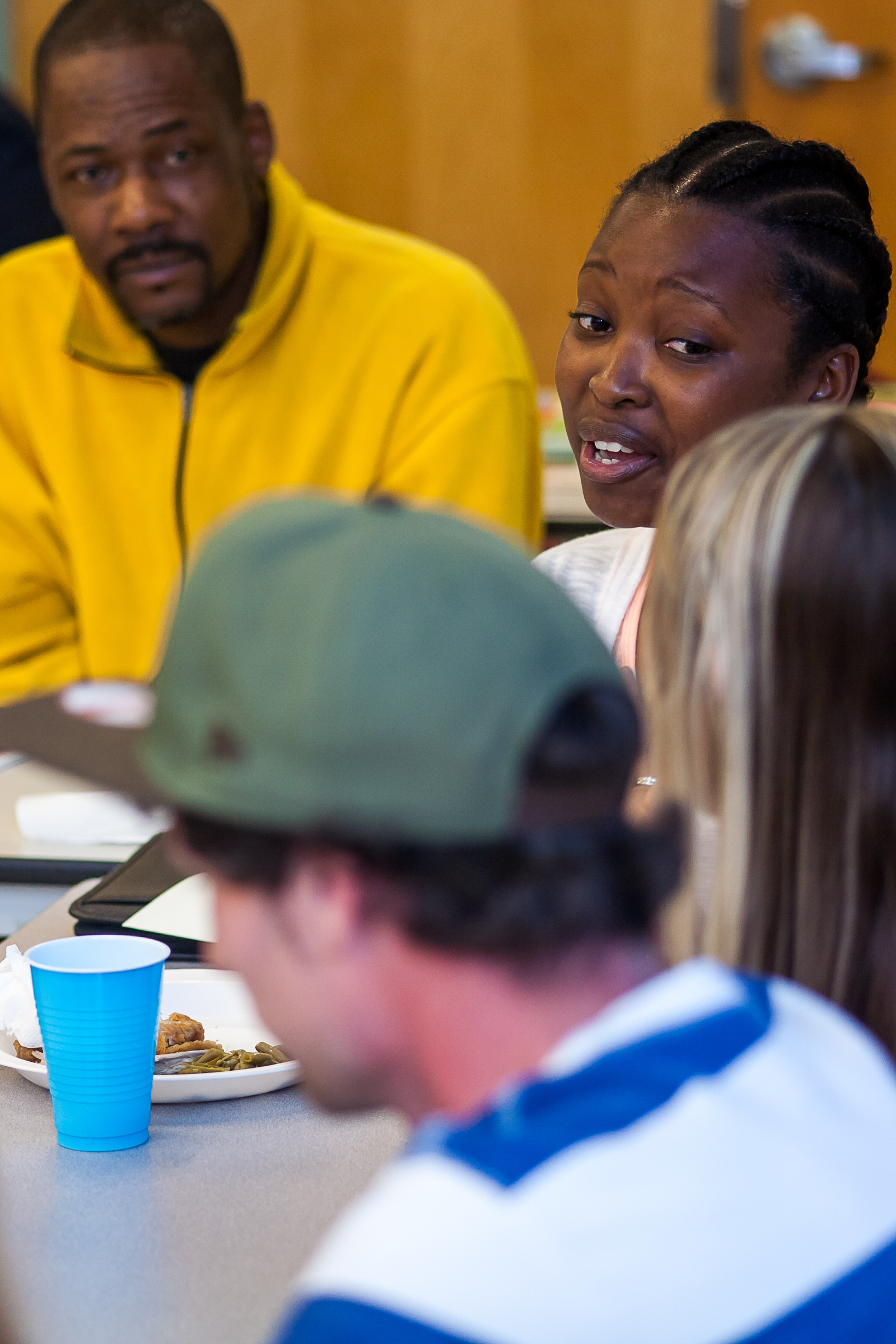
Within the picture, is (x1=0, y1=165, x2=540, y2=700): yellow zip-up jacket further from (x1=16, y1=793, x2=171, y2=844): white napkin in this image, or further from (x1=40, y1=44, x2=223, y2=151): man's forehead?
(x1=16, y1=793, x2=171, y2=844): white napkin

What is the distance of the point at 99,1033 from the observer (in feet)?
2.99

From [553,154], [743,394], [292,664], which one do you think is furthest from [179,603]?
[553,154]

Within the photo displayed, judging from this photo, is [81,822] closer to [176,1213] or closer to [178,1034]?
[178,1034]

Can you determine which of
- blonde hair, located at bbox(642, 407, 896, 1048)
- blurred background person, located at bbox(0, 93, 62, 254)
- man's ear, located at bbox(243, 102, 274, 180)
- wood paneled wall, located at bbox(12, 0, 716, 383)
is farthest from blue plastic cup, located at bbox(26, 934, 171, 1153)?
wood paneled wall, located at bbox(12, 0, 716, 383)

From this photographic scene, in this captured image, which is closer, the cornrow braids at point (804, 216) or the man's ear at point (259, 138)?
the cornrow braids at point (804, 216)

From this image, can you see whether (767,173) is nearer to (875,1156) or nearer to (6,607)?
(875,1156)

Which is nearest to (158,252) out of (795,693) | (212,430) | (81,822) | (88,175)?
(88,175)

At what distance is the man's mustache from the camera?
2.11 m

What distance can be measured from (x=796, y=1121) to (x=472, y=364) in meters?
1.76

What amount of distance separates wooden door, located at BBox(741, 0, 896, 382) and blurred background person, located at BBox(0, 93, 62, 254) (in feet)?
4.15

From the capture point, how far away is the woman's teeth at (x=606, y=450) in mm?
1317

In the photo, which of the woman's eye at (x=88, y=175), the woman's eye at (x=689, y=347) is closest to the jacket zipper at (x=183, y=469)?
the woman's eye at (x=88, y=175)

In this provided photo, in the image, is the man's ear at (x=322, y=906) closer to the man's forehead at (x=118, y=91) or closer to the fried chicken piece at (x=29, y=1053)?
the fried chicken piece at (x=29, y=1053)

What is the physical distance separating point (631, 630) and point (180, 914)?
0.46 meters
